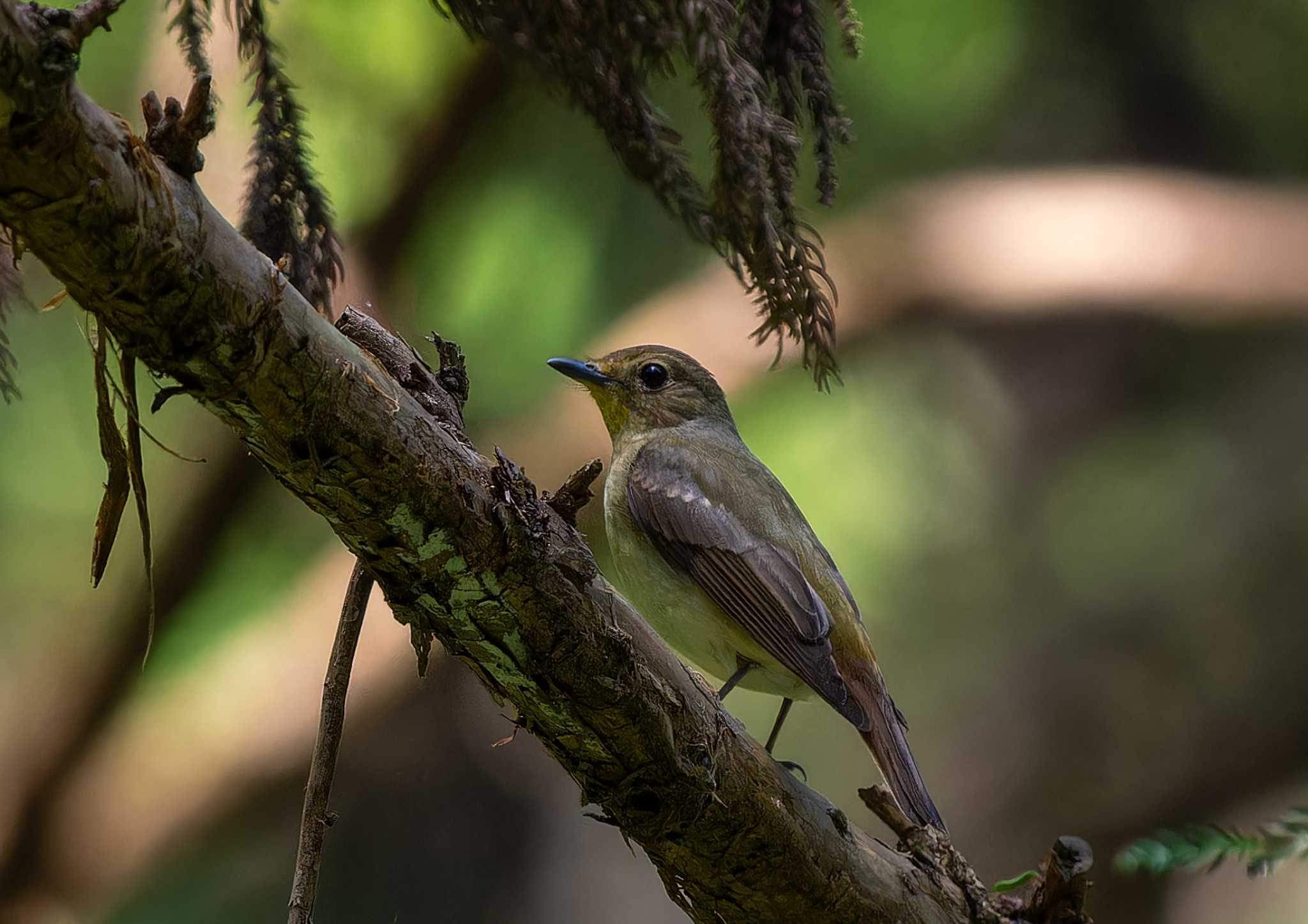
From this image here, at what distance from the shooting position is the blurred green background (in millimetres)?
2809

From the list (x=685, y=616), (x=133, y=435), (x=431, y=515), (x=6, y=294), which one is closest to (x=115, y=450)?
(x=133, y=435)

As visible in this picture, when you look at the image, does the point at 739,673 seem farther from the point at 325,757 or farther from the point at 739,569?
the point at 325,757

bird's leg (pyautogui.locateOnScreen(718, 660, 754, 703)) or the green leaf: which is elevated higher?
bird's leg (pyautogui.locateOnScreen(718, 660, 754, 703))

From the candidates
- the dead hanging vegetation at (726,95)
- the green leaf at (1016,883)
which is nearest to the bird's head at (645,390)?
the dead hanging vegetation at (726,95)

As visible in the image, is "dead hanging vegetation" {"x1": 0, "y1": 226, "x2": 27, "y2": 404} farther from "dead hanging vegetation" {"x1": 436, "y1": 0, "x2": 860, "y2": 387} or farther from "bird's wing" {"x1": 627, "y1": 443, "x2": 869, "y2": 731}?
"bird's wing" {"x1": 627, "y1": 443, "x2": 869, "y2": 731}

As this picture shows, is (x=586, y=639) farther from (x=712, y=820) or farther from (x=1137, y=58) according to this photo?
(x=1137, y=58)

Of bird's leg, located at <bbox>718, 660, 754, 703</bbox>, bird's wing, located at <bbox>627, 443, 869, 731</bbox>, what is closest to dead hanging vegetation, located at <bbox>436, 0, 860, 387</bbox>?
bird's wing, located at <bbox>627, 443, 869, 731</bbox>

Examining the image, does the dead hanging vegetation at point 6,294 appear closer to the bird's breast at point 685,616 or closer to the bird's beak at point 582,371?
the bird's beak at point 582,371

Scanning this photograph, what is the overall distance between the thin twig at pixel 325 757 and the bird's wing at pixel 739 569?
0.82m

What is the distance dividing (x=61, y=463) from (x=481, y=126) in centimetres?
146

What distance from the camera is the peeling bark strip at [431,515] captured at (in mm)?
993

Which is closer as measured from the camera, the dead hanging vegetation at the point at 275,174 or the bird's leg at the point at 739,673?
the dead hanging vegetation at the point at 275,174

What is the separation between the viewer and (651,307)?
11.5 ft

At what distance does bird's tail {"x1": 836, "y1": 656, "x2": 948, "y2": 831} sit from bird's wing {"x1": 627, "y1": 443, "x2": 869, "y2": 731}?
54mm
